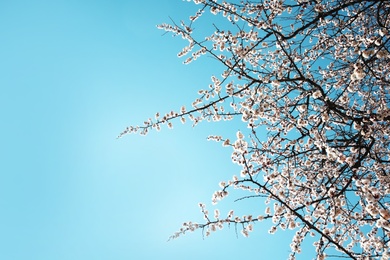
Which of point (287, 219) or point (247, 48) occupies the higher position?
point (247, 48)

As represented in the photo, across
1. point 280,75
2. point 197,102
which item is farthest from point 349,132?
point 197,102

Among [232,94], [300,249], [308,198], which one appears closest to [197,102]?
[232,94]

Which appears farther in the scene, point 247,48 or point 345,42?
point 345,42

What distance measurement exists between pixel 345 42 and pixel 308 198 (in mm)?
2569

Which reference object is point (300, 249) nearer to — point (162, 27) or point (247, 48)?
point (247, 48)

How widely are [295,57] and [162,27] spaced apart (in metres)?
2.29

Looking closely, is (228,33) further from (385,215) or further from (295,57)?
(385,215)

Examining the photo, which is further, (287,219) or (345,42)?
(345,42)

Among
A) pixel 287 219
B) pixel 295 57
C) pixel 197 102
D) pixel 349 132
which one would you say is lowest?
pixel 287 219

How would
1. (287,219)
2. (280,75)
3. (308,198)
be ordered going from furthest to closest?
(308,198) → (280,75) → (287,219)

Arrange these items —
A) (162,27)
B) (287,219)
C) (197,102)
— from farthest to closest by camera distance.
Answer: (162,27) < (197,102) < (287,219)

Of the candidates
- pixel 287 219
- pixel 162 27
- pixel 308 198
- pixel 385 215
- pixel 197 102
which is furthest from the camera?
pixel 162 27

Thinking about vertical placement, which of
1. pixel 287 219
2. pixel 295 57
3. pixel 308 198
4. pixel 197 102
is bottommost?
pixel 287 219

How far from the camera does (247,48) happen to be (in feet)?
14.3
